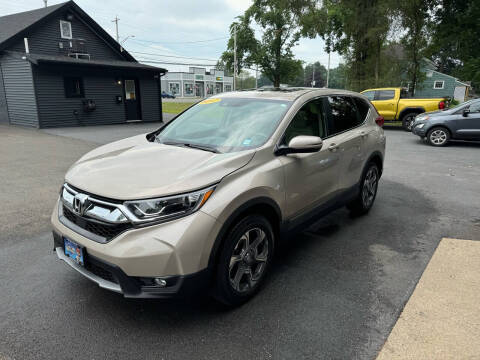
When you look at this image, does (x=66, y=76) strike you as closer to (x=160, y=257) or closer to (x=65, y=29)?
(x=65, y=29)

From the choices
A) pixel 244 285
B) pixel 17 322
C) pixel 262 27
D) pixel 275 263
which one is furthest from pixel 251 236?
pixel 262 27

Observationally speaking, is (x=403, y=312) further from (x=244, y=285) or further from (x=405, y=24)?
(x=405, y=24)

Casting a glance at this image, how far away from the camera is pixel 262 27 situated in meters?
39.4

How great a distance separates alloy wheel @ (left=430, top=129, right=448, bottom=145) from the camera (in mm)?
11227

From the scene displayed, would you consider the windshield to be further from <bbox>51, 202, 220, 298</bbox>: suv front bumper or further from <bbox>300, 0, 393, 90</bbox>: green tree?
<bbox>300, 0, 393, 90</bbox>: green tree

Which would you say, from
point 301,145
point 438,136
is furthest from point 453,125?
point 301,145

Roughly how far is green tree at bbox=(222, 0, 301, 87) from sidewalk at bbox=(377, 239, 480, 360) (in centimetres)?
3751

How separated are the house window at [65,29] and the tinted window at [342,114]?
1804 centimetres

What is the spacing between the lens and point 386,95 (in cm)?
1599

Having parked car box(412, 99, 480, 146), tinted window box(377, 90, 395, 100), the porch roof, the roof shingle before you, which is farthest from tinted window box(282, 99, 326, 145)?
the roof shingle

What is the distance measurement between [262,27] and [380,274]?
40250 millimetres

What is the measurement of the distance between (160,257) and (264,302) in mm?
1127

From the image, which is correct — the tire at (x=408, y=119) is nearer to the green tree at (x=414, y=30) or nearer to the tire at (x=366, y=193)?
the green tree at (x=414, y=30)

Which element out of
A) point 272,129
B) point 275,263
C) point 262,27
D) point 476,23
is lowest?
point 275,263
